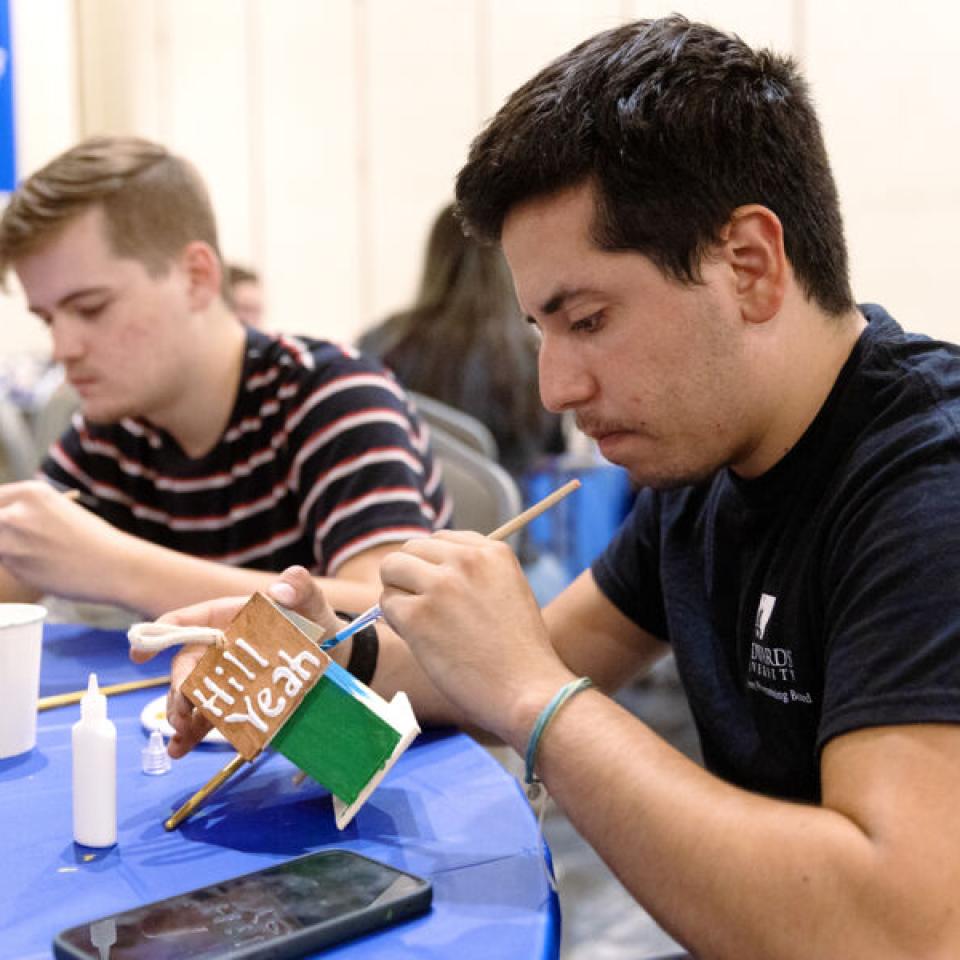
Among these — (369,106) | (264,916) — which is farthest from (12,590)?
(369,106)

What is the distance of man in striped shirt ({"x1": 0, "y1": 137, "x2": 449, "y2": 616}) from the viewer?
1.65 meters

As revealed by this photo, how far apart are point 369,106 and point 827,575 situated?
5035 millimetres

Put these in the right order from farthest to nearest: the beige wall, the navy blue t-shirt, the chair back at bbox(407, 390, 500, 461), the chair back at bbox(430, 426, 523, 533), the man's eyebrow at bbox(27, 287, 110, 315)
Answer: the beige wall, the chair back at bbox(407, 390, 500, 461), the chair back at bbox(430, 426, 523, 533), the man's eyebrow at bbox(27, 287, 110, 315), the navy blue t-shirt

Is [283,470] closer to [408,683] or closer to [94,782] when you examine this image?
[408,683]

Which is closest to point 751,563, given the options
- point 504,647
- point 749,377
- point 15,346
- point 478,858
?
point 749,377

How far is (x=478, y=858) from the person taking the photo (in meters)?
0.88

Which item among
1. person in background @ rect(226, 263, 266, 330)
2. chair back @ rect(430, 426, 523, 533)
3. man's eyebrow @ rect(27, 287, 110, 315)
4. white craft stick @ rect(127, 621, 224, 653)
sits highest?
man's eyebrow @ rect(27, 287, 110, 315)

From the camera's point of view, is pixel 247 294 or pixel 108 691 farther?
pixel 247 294

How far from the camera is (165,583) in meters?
1.42

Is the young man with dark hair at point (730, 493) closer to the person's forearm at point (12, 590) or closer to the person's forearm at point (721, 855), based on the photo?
the person's forearm at point (721, 855)

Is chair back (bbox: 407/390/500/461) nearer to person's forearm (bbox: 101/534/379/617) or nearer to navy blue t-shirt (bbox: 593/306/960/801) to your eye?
person's forearm (bbox: 101/534/379/617)

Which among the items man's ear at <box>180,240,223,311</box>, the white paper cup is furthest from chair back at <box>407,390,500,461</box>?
the white paper cup

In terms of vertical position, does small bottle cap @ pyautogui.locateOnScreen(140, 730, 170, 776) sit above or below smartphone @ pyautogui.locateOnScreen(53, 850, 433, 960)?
below

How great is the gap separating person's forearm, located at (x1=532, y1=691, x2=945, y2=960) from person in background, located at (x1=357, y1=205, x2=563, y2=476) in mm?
2132
